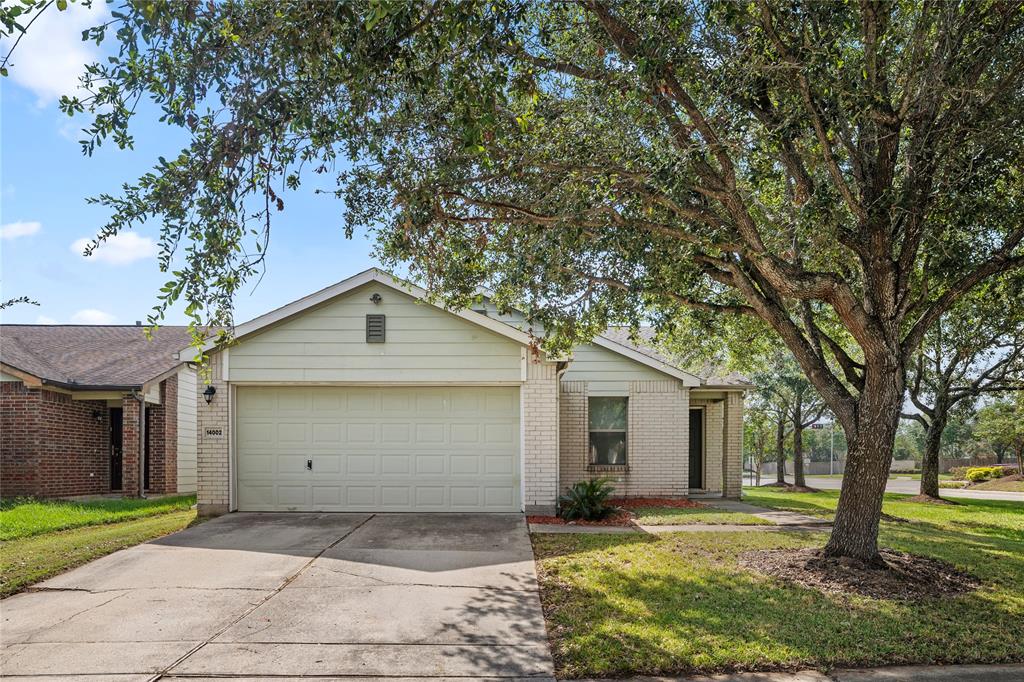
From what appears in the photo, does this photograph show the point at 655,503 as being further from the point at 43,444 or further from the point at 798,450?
the point at 798,450

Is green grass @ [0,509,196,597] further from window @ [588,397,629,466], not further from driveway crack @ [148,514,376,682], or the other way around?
window @ [588,397,629,466]

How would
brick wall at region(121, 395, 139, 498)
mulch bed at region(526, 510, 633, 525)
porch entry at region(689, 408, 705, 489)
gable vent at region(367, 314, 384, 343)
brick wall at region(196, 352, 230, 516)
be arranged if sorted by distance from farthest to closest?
porch entry at region(689, 408, 705, 489)
brick wall at region(121, 395, 139, 498)
gable vent at region(367, 314, 384, 343)
brick wall at region(196, 352, 230, 516)
mulch bed at region(526, 510, 633, 525)

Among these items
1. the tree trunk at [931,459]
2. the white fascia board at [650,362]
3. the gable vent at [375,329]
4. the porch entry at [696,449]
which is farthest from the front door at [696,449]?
the gable vent at [375,329]

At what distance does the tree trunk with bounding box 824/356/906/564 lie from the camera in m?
7.34

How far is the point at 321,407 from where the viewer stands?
11.9 m

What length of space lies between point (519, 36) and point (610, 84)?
1099mm

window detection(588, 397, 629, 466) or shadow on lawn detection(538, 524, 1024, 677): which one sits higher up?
window detection(588, 397, 629, 466)

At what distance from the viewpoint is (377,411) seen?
11.9m

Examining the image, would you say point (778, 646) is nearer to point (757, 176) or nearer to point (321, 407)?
point (757, 176)

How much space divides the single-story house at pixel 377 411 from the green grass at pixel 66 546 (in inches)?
45.6

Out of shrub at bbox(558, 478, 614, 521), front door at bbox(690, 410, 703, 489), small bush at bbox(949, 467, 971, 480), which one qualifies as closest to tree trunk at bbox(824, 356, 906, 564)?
shrub at bbox(558, 478, 614, 521)

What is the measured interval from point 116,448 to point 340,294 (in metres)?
9.00

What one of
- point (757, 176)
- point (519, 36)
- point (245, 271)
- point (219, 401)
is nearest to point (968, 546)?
point (757, 176)

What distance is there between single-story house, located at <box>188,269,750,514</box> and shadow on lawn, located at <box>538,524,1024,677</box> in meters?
3.73
